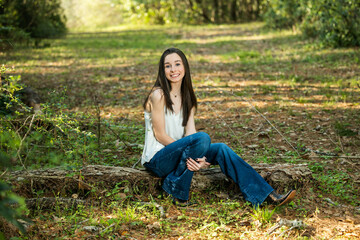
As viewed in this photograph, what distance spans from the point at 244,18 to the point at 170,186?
77.4ft

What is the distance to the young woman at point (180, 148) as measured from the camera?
350cm

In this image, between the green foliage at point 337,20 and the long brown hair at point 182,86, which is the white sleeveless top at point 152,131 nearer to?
the long brown hair at point 182,86

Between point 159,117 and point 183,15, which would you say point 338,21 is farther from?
point 183,15

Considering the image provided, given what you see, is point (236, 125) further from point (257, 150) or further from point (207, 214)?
point (207, 214)

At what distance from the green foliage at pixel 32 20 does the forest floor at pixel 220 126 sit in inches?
→ 29.2

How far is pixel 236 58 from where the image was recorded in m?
11.3

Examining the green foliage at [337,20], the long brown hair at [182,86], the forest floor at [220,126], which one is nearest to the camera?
the forest floor at [220,126]

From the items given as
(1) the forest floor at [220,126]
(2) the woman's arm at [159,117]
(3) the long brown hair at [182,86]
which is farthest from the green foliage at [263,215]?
(3) the long brown hair at [182,86]

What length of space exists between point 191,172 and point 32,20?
10698 millimetres

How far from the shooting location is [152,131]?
3771 millimetres

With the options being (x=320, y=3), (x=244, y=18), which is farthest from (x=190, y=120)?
(x=244, y=18)

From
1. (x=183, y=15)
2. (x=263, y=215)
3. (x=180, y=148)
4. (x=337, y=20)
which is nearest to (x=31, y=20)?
(x=337, y=20)

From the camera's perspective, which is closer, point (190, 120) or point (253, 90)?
point (190, 120)

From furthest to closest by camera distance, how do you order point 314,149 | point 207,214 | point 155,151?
point 314,149 → point 155,151 → point 207,214
